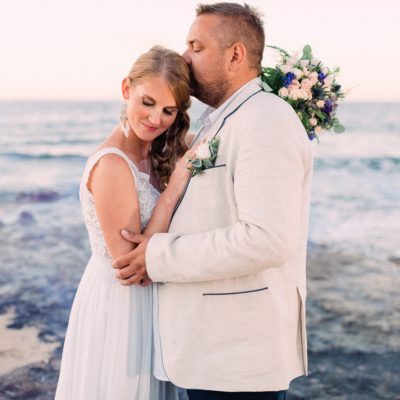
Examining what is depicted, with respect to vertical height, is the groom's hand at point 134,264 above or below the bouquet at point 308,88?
below

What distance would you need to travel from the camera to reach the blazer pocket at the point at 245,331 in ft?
8.21

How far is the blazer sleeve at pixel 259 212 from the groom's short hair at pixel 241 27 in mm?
477

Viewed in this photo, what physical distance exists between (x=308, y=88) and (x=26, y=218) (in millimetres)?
9451

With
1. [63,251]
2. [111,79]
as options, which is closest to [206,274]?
[63,251]

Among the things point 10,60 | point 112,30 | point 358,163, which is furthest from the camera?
point 10,60

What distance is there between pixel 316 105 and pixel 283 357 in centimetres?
120

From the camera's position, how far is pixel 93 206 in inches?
115

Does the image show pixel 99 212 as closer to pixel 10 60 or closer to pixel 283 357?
pixel 283 357

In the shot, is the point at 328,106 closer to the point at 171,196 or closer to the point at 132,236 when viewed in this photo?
the point at 171,196

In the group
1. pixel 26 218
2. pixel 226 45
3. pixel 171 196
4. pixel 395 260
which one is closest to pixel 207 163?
pixel 171 196

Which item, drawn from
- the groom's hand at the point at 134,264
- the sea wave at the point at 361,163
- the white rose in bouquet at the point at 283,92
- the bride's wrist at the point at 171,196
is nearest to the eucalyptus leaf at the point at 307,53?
the white rose in bouquet at the point at 283,92

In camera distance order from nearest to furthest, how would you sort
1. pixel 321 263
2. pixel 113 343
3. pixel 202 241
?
pixel 202 241
pixel 113 343
pixel 321 263

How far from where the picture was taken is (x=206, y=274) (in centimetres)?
243

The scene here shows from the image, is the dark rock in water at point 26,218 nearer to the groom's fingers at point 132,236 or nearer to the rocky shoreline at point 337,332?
the rocky shoreline at point 337,332
